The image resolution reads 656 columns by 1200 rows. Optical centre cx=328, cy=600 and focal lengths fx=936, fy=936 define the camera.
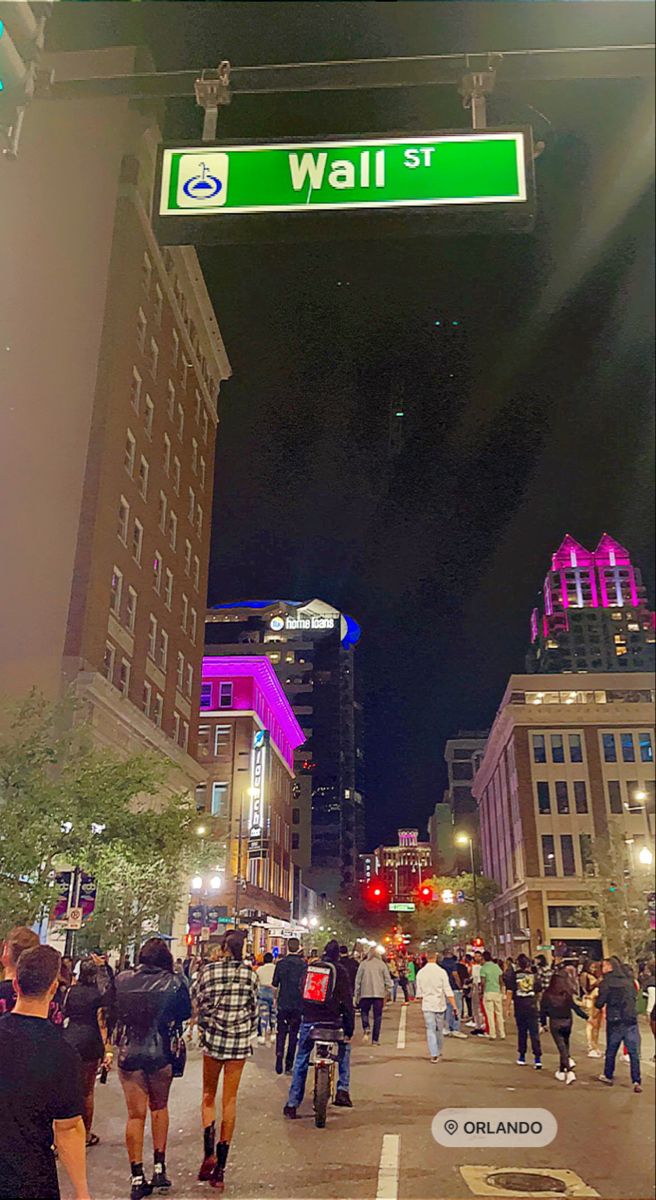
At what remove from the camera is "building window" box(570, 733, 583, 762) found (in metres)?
73.4

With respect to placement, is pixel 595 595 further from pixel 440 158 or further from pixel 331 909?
pixel 440 158

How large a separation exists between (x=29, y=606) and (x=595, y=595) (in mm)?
162757

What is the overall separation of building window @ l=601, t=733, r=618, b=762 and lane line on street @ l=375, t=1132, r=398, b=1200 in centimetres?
6701

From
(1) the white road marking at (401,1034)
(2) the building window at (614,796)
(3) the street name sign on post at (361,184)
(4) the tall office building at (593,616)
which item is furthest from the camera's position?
(4) the tall office building at (593,616)

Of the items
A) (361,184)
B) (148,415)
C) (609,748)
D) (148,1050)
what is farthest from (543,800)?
(361,184)

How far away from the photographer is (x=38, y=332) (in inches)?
1201

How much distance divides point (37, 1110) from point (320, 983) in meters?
7.06

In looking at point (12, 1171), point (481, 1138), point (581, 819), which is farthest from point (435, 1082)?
point (581, 819)

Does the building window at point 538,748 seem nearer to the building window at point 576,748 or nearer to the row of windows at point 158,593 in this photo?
the building window at point 576,748

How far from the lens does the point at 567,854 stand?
75125 mm

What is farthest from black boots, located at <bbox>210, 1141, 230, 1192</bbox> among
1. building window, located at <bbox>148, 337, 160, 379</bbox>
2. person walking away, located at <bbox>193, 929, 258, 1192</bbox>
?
building window, located at <bbox>148, 337, 160, 379</bbox>

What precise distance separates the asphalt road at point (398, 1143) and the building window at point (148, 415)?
30.3 metres

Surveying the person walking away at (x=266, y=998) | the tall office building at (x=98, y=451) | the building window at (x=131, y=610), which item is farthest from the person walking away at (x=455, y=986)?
the building window at (x=131, y=610)

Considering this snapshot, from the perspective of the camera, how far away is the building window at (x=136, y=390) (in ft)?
125
